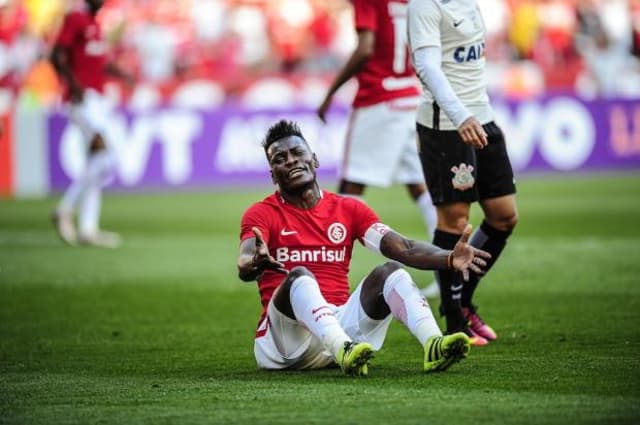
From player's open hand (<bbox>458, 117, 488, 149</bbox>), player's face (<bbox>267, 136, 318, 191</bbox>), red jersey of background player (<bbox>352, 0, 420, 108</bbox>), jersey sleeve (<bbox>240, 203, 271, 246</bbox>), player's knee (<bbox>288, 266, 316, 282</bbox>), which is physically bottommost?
player's knee (<bbox>288, 266, 316, 282</bbox>)

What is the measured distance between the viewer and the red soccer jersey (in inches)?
269

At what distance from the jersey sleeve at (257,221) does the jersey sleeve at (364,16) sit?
127 inches

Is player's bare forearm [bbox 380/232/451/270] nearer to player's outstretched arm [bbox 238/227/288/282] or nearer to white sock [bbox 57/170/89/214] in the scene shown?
player's outstretched arm [bbox 238/227/288/282]

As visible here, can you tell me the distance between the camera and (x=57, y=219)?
14914 mm

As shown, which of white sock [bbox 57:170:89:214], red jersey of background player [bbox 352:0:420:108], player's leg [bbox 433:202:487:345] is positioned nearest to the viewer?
player's leg [bbox 433:202:487:345]

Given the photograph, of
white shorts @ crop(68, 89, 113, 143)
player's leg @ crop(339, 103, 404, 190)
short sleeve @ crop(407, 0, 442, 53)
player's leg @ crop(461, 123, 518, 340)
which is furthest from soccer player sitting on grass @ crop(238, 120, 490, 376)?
white shorts @ crop(68, 89, 113, 143)

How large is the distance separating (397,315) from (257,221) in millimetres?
867

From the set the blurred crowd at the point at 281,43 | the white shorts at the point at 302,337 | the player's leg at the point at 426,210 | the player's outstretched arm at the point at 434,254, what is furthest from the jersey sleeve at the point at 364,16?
the blurred crowd at the point at 281,43

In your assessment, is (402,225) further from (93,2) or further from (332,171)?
(332,171)

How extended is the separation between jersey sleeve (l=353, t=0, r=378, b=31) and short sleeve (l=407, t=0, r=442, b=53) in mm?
2014

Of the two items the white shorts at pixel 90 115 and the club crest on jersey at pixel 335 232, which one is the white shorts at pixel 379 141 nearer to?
the club crest on jersey at pixel 335 232

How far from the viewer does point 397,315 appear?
21.2ft

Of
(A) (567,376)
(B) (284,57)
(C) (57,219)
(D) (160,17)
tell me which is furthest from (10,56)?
(A) (567,376)

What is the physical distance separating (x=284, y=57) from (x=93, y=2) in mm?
13173
